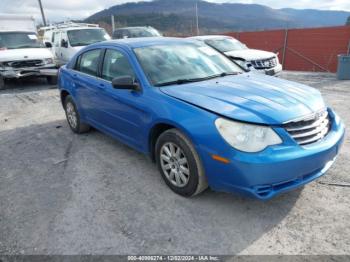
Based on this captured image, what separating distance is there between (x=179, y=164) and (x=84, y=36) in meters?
9.99

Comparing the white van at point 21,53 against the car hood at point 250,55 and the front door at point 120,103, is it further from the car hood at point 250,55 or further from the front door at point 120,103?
the front door at point 120,103

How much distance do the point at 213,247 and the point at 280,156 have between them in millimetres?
954

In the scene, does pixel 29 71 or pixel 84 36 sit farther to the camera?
pixel 84 36

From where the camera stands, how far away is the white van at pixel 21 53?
396 inches

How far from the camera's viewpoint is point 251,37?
53.8 feet

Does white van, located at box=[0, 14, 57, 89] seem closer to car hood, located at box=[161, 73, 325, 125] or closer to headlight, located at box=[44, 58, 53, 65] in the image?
headlight, located at box=[44, 58, 53, 65]

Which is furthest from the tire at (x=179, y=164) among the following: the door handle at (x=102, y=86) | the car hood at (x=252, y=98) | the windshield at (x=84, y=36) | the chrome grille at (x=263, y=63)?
the windshield at (x=84, y=36)

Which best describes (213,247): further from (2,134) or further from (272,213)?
(2,134)

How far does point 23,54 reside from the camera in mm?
10242

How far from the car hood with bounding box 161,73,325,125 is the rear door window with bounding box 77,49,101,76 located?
1.63 meters

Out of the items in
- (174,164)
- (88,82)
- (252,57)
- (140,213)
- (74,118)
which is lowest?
(140,213)

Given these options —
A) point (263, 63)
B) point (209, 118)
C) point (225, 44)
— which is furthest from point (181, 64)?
point (225, 44)

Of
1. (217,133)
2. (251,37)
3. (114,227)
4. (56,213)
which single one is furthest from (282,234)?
(251,37)

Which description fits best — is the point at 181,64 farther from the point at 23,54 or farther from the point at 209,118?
the point at 23,54
